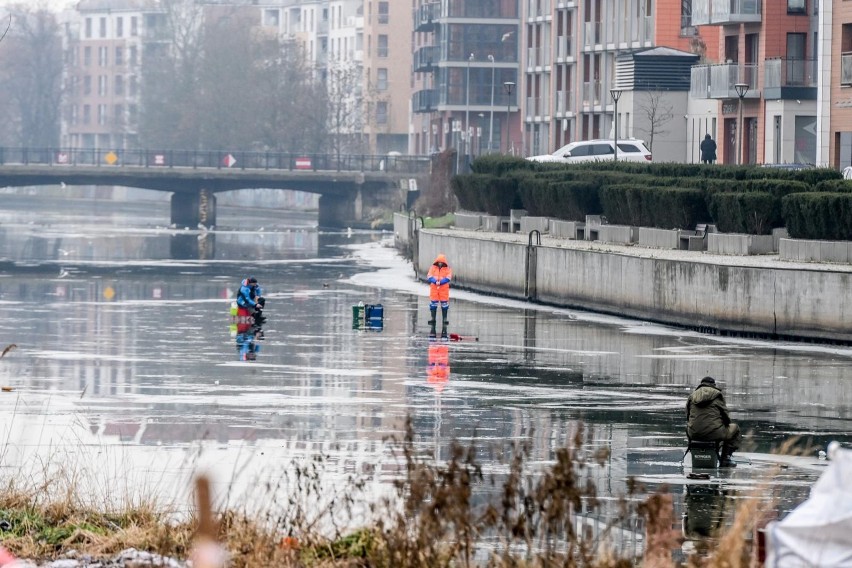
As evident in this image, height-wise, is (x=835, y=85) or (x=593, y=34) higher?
(x=593, y=34)

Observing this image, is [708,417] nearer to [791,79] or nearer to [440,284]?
[440,284]

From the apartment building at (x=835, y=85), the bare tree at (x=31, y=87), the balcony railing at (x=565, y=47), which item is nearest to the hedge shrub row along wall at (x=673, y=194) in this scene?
the apartment building at (x=835, y=85)

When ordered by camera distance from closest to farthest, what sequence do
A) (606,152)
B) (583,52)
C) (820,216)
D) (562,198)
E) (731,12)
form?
1. (820,216)
2. (562,198)
3. (731,12)
4. (606,152)
5. (583,52)

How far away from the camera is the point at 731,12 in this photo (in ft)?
237

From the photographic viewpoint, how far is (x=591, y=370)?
3275 cm

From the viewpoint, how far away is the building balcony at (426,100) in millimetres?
136000

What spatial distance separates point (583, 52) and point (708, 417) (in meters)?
82.8

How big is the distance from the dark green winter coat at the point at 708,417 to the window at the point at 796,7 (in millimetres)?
52446

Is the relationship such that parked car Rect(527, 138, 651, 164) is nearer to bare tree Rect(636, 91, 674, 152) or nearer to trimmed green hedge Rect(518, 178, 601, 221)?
bare tree Rect(636, 91, 674, 152)

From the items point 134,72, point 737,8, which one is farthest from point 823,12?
point 134,72

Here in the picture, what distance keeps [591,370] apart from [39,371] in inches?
344

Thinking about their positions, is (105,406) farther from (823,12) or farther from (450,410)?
(823,12)

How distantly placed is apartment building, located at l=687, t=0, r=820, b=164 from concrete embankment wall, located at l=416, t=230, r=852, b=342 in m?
18.2

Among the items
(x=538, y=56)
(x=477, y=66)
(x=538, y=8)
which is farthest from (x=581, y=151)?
(x=477, y=66)
